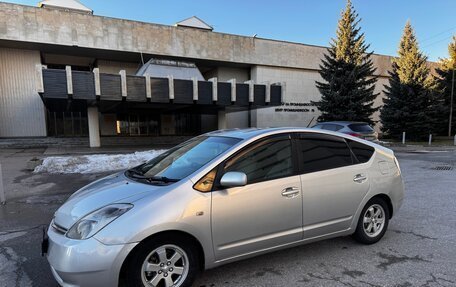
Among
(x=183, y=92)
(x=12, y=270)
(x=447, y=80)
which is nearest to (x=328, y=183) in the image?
(x=12, y=270)

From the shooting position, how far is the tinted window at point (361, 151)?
4113 mm

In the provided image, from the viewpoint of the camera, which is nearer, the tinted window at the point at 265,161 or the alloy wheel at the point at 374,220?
the tinted window at the point at 265,161

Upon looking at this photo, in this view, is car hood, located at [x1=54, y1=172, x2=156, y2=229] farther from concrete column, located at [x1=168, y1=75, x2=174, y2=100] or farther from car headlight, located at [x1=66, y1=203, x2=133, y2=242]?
concrete column, located at [x1=168, y1=75, x2=174, y2=100]

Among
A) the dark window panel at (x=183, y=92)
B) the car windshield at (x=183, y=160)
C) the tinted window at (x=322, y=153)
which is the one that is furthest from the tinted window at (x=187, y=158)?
the dark window panel at (x=183, y=92)

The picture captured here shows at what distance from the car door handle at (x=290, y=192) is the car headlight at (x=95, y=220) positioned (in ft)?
5.34

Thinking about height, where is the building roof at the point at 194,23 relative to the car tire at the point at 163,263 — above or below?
above

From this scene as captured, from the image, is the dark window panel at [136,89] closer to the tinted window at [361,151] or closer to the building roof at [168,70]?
the building roof at [168,70]

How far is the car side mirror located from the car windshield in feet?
1.13

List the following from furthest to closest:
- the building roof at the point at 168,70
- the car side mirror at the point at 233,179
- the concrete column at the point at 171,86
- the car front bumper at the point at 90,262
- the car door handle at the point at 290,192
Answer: the building roof at the point at 168,70
the concrete column at the point at 171,86
the car door handle at the point at 290,192
the car side mirror at the point at 233,179
the car front bumper at the point at 90,262

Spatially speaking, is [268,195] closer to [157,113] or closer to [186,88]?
[186,88]

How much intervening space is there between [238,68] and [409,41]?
17290mm

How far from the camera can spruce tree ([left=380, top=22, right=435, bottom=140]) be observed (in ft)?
88.0

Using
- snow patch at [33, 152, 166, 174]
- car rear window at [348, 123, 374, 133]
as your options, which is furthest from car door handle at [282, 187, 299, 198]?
car rear window at [348, 123, 374, 133]

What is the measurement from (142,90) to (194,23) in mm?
17934
